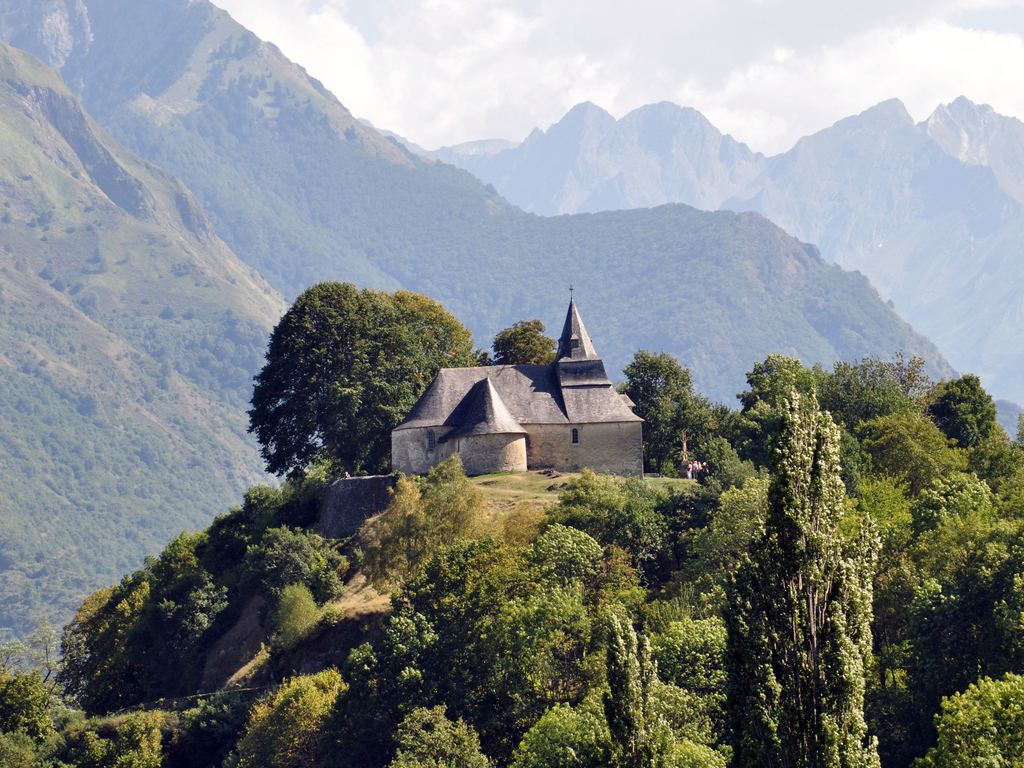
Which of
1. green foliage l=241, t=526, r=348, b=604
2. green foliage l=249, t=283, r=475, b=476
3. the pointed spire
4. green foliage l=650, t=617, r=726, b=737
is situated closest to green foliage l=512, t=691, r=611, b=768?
green foliage l=650, t=617, r=726, b=737

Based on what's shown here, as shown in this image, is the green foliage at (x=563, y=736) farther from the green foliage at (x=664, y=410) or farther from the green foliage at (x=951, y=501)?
the green foliage at (x=664, y=410)

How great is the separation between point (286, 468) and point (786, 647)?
52.8 metres

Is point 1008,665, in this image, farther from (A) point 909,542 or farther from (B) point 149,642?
(B) point 149,642

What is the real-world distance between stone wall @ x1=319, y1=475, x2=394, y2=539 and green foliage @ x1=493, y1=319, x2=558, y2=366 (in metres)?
21.0

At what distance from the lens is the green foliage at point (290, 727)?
47000mm

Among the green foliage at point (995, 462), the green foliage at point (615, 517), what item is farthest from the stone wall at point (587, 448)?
the green foliage at point (995, 462)

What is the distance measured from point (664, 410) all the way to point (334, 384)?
2261 centimetres

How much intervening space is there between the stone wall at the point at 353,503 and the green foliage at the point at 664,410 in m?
19.3

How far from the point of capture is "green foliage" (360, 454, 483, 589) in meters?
54.3

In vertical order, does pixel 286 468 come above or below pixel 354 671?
above

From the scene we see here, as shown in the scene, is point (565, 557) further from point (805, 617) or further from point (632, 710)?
point (805, 617)

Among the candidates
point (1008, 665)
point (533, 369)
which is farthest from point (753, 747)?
point (533, 369)

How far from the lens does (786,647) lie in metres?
22.9

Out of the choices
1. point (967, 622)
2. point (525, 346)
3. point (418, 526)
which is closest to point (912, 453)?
point (967, 622)
